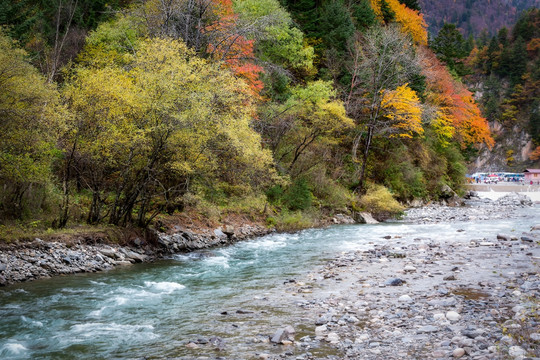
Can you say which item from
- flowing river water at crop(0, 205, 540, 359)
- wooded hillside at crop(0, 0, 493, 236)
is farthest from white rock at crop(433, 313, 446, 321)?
wooded hillside at crop(0, 0, 493, 236)

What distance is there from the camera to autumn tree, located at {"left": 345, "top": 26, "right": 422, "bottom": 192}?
96.4 ft

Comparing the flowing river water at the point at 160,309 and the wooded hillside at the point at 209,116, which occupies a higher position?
the wooded hillside at the point at 209,116

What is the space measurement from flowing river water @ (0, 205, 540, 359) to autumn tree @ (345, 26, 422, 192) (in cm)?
1836

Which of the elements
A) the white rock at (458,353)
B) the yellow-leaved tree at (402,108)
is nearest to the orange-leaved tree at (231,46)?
the yellow-leaved tree at (402,108)

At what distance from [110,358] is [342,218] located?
1995 centimetres

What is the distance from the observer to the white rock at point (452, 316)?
6.40 m

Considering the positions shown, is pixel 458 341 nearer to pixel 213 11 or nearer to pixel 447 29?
pixel 213 11

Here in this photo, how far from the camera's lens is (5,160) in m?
10.5

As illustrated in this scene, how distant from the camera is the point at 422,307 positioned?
7199 mm

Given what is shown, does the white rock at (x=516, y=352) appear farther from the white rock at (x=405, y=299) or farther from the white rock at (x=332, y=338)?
the white rock at (x=405, y=299)

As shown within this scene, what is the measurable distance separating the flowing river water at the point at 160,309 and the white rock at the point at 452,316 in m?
2.19

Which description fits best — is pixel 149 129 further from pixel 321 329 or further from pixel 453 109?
pixel 453 109

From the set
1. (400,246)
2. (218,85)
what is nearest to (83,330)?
(218,85)

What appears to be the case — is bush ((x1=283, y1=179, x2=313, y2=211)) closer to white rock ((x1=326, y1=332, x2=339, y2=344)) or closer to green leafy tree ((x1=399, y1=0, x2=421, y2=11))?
white rock ((x1=326, y1=332, x2=339, y2=344))
